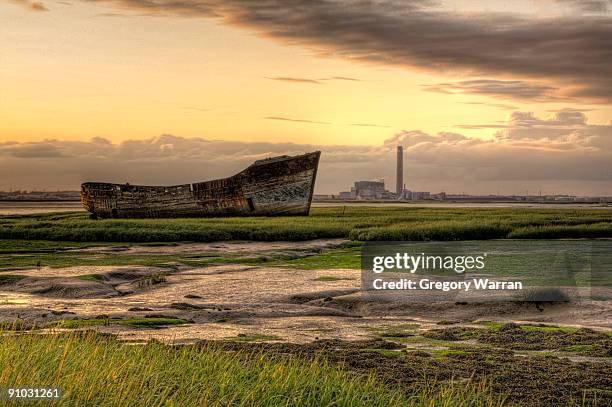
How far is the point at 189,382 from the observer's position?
8641mm

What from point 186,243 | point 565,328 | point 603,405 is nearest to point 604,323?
point 565,328

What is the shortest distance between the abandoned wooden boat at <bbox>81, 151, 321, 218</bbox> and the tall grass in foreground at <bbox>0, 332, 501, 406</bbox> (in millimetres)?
54550

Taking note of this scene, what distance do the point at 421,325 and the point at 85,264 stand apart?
646 inches

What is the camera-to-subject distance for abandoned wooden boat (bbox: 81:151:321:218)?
64438 millimetres

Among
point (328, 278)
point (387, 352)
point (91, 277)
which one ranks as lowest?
point (328, 278)

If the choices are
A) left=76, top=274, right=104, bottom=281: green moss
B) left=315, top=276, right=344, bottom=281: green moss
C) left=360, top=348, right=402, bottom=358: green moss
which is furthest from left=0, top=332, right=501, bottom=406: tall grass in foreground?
left=315, top=276, right=344, bottom=281: green moss

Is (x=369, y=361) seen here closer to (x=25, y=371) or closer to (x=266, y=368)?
(x=266, y=368)

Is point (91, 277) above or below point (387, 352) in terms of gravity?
below

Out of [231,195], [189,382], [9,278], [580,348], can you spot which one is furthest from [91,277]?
[231,195]

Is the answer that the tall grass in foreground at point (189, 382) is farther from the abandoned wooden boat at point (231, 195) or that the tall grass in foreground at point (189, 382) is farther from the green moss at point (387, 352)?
the abandoned wooden boat at point (231, 195)

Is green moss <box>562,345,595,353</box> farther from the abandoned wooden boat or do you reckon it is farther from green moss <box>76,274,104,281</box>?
the abandoned wooden boat

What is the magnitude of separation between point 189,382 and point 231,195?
189 ft

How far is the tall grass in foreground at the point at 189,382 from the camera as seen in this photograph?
25.9 feet

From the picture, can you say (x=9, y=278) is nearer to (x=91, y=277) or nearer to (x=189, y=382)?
(x=91, y=277)
